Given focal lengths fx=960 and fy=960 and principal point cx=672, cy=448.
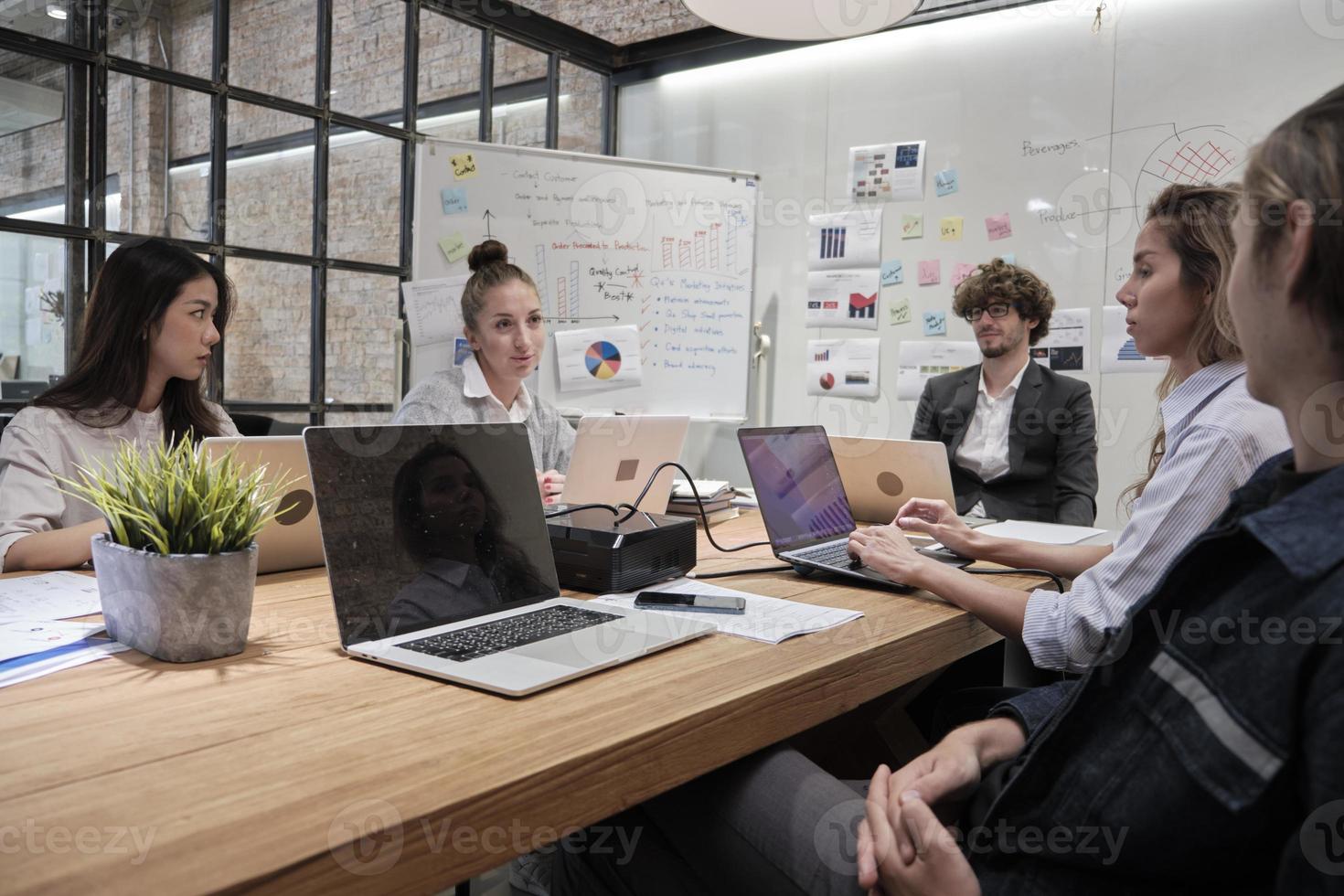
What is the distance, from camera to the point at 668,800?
3.79 feet

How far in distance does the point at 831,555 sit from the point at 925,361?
239 cm

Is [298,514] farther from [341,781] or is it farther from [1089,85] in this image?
[1089,85]

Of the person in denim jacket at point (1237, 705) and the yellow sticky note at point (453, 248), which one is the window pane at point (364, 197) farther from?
→ the person in denim jacket at point (1237, 705)

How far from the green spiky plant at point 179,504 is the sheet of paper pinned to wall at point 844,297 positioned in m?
3.34

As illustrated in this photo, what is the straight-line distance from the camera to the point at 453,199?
12.3 feet

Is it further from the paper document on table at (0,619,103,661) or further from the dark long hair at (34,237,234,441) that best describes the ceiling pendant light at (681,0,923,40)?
the paper document on table at (0,619,103,661)

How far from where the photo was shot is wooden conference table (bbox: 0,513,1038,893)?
67 centimetres

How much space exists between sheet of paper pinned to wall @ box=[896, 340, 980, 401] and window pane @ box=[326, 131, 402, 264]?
213cm

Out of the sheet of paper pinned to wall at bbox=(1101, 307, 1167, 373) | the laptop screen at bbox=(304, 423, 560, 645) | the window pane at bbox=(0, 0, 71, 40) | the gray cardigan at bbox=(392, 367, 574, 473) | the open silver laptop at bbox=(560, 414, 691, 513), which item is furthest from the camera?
the sheet of paper pinned to wall at bbox=(1101, 307, 1167, 373)

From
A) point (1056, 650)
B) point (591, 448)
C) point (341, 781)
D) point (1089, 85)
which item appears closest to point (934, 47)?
point (1089, 85)

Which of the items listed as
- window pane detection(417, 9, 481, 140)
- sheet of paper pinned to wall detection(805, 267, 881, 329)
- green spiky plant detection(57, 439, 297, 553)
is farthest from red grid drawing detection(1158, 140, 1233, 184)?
green spiky plant detection(57, 439, 297, 553)

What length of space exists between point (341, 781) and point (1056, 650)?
939 millimetres

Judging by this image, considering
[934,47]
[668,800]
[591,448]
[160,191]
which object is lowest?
[668,800]

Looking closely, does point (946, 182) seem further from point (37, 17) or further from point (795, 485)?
point (37, 17)
